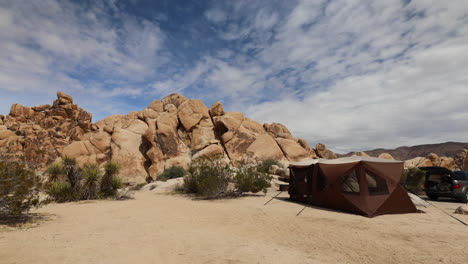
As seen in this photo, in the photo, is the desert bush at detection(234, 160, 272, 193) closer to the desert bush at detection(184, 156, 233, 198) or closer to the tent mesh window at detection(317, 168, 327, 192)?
the desert bush at detection(184, 156, 233, 198)

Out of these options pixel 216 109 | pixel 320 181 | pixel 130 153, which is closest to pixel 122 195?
pixel 320 181

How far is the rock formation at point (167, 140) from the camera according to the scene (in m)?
33.7

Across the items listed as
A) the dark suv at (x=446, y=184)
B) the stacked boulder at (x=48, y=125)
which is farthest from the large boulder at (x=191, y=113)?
the dark suv at (x=446, y=184)

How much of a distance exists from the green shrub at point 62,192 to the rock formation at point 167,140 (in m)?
17.0

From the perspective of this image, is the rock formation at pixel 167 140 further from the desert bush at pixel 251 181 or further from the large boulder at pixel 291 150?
the desert bush at pixel 251 181

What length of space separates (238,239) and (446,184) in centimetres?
1365

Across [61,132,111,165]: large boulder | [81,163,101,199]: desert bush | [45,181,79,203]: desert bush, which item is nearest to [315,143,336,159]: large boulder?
[61,132,111,165]: large boulder

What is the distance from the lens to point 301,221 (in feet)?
27.0

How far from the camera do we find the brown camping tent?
370 inches

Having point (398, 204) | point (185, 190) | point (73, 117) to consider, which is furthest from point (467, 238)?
point (73, 117)

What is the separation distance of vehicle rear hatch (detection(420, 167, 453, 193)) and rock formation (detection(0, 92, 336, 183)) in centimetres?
1969

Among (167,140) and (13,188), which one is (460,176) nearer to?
(13,188)

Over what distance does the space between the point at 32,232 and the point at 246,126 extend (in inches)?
1270

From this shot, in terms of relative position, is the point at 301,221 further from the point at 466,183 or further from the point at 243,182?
the point at 466,183
